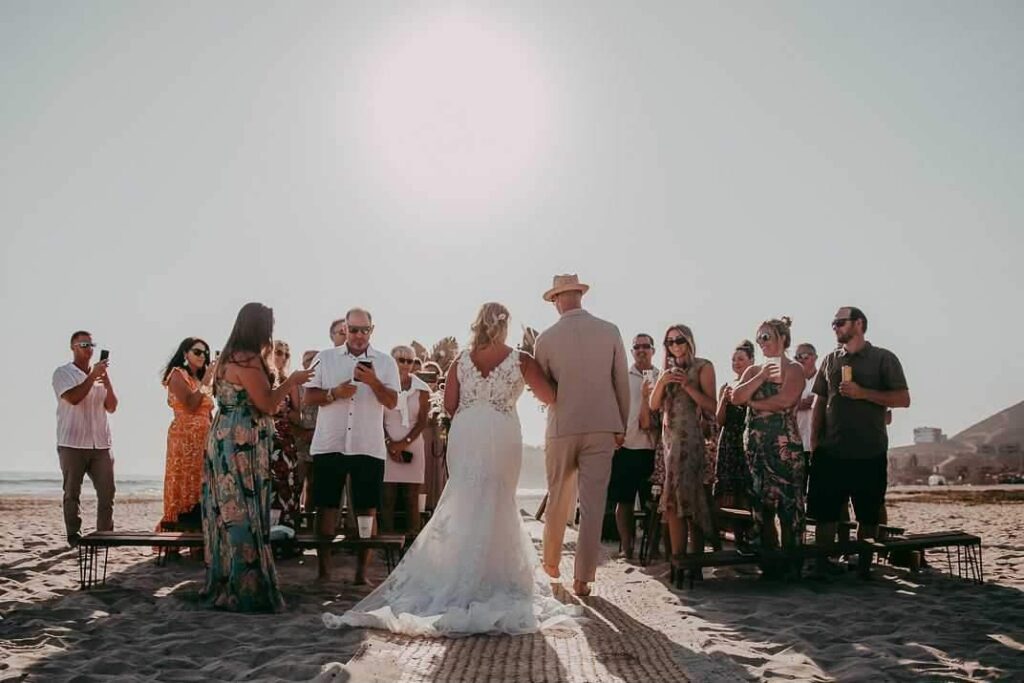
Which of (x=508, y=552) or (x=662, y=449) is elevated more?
(x=662, y=449)

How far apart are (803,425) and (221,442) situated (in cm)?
665

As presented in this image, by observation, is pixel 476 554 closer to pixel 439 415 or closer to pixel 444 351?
pixel 439 415

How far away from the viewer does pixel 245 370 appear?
5.68 m

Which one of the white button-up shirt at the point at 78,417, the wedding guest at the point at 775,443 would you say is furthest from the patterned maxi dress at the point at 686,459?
the white button-up shirt at the point at 78,417

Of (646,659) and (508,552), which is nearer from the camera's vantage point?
(646,659)

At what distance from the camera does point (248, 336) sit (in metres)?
5.71

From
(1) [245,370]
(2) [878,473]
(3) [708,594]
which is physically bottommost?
(3) [708,594]

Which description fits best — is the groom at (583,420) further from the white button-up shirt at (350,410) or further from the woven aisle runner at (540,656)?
the white button-up shirt at (350,410)

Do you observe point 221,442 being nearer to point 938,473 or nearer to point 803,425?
point 803,425

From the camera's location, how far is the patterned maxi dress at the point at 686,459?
276 inches

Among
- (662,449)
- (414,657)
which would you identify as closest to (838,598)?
(662,449)

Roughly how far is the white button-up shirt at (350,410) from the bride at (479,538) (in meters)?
0.83

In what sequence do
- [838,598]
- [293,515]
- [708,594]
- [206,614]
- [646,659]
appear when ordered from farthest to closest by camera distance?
[293,515] → [708,594] → [838,598] → [206,614] → [646,659]

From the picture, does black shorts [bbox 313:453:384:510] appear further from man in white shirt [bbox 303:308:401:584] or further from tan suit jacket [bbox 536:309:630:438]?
tan suit jacket [bbox 536:309:630:438]
